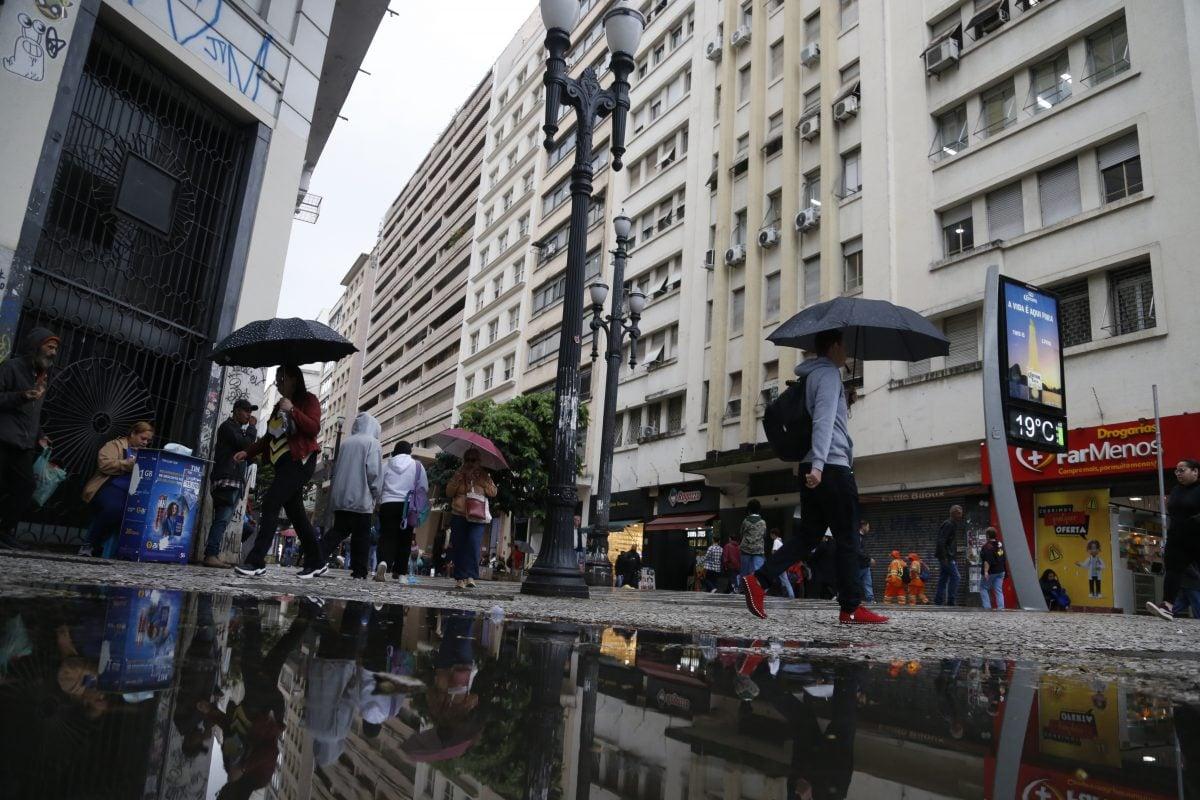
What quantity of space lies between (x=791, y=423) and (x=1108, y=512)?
1415 cm

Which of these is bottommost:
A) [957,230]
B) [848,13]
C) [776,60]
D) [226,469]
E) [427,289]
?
[226,469]

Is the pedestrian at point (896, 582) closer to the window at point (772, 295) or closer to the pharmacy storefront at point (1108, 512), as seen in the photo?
the pharmacy storefront at point (1108, 512)

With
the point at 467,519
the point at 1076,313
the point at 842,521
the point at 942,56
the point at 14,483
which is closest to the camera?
the point at 842,521

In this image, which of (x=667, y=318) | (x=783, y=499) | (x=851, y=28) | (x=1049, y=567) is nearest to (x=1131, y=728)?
(x=1049, y=567)

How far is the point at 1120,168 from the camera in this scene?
1683cm

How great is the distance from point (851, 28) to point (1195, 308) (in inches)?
549

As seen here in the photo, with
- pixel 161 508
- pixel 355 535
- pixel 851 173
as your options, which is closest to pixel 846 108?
pixel 851 173

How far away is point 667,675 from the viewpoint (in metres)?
2.23

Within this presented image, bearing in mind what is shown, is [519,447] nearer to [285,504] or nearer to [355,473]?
[355,473]

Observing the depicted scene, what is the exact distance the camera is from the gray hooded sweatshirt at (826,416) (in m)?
5.04

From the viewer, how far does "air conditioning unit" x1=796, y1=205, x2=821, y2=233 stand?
23.7 metres

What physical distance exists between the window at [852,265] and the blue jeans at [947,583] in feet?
29.8

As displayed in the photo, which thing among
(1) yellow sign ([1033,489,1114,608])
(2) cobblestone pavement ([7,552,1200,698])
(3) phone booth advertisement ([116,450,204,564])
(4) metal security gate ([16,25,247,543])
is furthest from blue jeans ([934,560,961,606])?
(4) metal security gate ([16,25,247,543])

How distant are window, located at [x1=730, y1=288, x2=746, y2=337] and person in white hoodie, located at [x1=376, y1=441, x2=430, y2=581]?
18.4 meters
